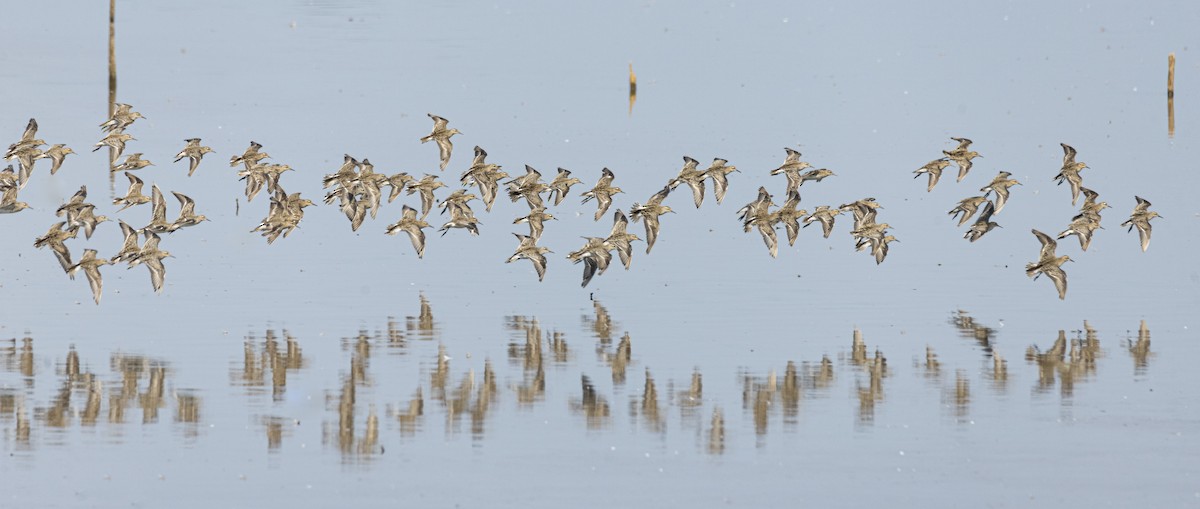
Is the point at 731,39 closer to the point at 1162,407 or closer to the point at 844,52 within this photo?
the point at 844,52

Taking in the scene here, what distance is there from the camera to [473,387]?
33.9m

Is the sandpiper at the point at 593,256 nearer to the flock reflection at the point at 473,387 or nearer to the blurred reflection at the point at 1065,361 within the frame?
the flock reflection at the point at 473,387

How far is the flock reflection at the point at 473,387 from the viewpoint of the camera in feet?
103

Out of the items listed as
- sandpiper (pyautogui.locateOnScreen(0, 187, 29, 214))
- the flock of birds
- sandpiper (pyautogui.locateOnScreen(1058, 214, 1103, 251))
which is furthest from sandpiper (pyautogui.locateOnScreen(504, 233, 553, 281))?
sandpiper (pyautogui.locateOnScreen(1058, 214, 1103, 251))

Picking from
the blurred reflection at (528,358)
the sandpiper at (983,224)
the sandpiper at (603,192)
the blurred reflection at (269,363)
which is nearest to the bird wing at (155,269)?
the blurred reflection at (269,363)

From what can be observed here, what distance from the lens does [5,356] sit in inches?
1395

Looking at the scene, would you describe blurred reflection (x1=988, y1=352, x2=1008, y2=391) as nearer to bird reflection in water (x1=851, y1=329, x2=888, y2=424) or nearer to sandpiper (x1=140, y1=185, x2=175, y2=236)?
bird reflection in water (x1=851, y1=329, x2=888, y2=424)

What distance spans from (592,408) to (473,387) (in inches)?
85.2

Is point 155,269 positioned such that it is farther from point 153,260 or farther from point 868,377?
point 868,377

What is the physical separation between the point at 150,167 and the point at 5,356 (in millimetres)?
21898

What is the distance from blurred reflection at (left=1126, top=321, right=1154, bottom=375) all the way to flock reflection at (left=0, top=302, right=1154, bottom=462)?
4 cm

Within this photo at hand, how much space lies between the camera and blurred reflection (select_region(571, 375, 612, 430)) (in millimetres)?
32031

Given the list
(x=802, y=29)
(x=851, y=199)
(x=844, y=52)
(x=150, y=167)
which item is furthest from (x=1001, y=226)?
(x=802, y=29)

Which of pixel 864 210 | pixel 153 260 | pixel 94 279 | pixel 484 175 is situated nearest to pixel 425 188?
pixel 484 175
